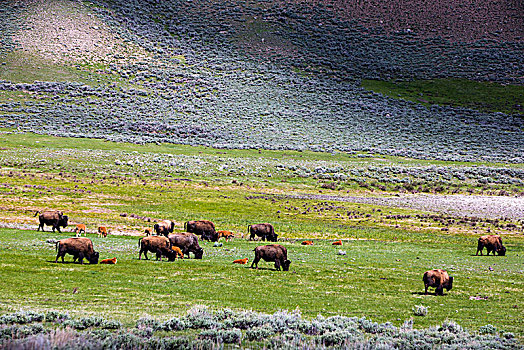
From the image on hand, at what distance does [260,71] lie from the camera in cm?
13675

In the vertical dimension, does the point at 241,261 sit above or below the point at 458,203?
below

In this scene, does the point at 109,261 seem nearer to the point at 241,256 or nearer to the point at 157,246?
the point at 157,246

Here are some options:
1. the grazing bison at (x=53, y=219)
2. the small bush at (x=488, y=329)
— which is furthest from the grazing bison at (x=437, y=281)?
the grazing bison at (x=53, y=219)

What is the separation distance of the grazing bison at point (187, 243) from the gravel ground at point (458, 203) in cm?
3715

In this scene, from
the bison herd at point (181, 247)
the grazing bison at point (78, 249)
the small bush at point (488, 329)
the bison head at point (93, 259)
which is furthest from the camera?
the bison head at point (93, 259)

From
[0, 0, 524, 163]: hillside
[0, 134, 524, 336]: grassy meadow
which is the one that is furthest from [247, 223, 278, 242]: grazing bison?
[0, 0, 524, 163]: hillside

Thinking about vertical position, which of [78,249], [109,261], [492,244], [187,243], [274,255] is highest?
[492,244]

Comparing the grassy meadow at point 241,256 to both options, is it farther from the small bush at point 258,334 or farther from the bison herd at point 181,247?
the small bush at point 258,334

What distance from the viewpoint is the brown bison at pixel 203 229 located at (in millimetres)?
31319

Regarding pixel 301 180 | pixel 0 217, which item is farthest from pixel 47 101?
pixel 0 217

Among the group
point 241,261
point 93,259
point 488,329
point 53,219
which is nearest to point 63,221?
point 53,219

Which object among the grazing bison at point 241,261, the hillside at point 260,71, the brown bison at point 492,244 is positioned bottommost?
the grazing bison at point 241,261

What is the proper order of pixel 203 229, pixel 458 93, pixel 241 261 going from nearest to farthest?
pixel 241 261
pixel 203 229
pixel 458 93

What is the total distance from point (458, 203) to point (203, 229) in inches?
1559
